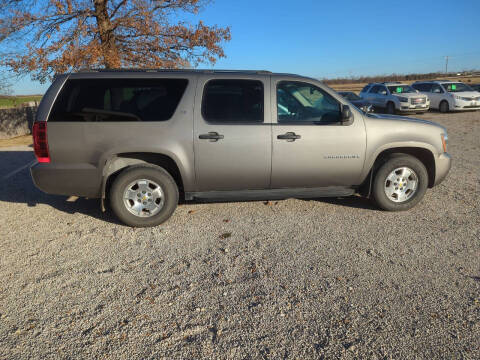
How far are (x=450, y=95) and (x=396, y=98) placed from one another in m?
3.16

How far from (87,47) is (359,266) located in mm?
10745

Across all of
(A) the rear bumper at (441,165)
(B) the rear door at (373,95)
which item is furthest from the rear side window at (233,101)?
(B) the rear door at (373,95)

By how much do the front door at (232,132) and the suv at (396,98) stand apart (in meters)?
16.5

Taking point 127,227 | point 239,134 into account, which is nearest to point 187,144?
point 239,134

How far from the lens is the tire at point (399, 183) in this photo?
4.99 meters

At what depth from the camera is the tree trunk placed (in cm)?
1165

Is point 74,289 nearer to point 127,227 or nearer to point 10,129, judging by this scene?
point 127,227

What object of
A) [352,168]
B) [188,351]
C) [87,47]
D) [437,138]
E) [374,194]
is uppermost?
[87,47]

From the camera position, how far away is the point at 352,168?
489 centimetres

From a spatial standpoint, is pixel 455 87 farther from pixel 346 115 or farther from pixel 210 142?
pixel 210 142

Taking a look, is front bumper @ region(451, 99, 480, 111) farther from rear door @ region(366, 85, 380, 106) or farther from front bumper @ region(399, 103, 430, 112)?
rear door @ region(366, 85, 380, 106)

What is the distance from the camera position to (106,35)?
11.9 metres

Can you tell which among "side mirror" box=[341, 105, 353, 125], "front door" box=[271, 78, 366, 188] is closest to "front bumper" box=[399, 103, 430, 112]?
"front door" box=[271, 78, 366, 188]

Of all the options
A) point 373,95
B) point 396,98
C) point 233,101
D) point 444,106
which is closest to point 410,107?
point 396,98
